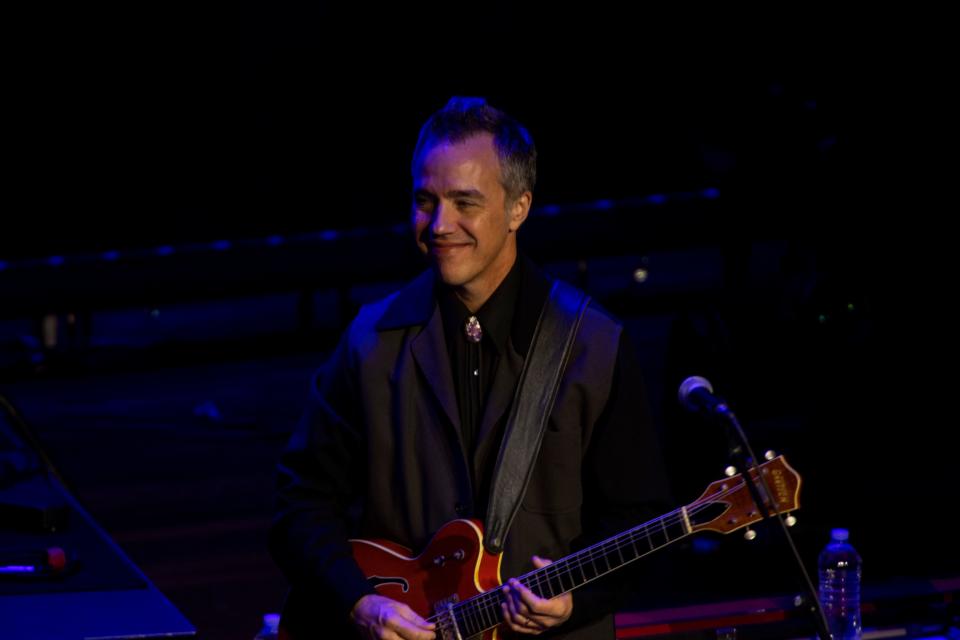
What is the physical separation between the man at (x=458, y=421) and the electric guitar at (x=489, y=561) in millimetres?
45

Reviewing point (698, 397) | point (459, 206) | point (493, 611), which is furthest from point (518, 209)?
point (493, 611)

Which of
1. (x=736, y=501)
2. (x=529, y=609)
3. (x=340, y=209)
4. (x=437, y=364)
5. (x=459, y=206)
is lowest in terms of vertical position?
(x=529, y=609)

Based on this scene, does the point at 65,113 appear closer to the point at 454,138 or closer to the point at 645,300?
the point at 645,300

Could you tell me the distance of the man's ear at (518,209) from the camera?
126 inches

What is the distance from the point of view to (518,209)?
3.21m

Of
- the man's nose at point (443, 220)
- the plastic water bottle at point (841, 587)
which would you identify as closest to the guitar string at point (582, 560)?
the man's nose at point (443, 220)

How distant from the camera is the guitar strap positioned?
313 centimetres

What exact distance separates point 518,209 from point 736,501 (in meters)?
0.80

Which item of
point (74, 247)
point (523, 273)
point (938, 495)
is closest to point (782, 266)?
point (938, 495)

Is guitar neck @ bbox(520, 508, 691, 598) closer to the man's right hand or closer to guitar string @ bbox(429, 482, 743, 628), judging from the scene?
guitar string @ bbox(429, 482, 743, 628)

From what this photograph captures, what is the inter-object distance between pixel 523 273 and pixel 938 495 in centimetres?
327

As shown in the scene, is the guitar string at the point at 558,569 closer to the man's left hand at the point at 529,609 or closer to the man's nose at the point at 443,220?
the man's left hand at the point at 529,609

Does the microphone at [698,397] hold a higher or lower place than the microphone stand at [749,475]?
higher

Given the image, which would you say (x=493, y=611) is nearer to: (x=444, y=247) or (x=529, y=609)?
(x=529, y=609)
